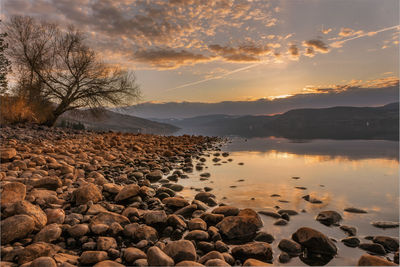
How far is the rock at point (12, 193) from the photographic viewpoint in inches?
160

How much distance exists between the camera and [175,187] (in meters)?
6.92

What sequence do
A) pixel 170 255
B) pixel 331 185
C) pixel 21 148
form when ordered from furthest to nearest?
pixel 21 148 → pixel 331 185 → pixel 170 255

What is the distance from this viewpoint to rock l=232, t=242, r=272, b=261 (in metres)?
3.32

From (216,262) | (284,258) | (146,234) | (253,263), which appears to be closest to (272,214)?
(284,258)

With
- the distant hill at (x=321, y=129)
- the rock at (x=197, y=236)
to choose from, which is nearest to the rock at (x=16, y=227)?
the rock at (x=197, y=236)

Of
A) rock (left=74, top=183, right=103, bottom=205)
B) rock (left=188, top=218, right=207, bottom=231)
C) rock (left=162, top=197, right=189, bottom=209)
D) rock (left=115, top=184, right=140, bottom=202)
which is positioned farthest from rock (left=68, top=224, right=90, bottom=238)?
rock (left=162, top=197, right=189, bottom=209)

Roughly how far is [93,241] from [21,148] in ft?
24.8

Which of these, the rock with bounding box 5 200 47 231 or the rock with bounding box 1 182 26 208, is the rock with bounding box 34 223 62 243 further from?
the rock with bounding box 1 182 26 208

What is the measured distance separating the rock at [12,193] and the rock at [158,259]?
277 cm

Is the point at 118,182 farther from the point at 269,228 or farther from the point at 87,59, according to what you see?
the point at 87,59

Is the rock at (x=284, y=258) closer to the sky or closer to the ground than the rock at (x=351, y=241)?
closer to the ground

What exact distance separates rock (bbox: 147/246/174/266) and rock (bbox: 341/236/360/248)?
9.12ft

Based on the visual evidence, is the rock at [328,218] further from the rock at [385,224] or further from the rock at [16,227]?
the rock at [16,227]

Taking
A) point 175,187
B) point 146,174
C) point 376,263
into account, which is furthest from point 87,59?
point 376,263
